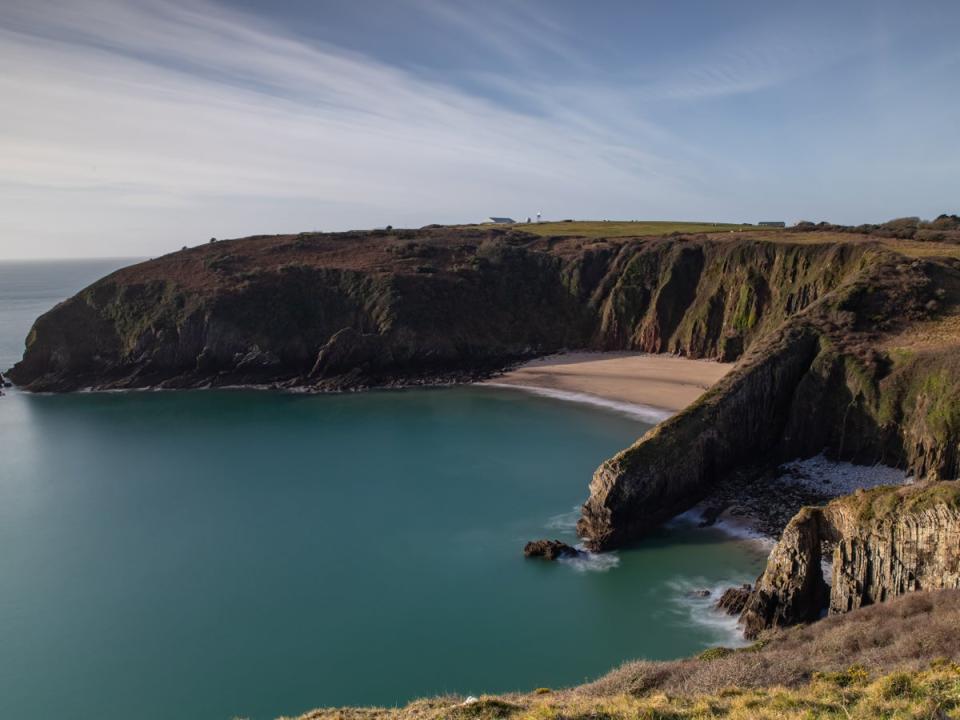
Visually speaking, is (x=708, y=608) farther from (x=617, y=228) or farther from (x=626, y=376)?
(x=617, y=228)

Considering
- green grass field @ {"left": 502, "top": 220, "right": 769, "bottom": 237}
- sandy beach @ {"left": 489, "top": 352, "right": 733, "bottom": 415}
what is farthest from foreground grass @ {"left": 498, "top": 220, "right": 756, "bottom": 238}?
sandy beach @ {"left": 489, "top": 352, "right": 733, "bottom": 415}

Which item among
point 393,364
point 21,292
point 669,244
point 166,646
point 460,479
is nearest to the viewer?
point 166,646

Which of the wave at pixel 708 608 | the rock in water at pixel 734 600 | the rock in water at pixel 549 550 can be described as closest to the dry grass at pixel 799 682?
the wave at pixel 708 608

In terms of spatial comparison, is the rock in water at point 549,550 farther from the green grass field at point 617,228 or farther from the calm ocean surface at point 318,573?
the green grass field at point 617,228

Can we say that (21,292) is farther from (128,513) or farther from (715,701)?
(715,701)

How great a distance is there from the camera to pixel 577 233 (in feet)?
Result: 318

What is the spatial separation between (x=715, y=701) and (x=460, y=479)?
29196mm

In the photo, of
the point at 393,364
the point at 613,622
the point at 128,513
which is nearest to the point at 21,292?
the point at 393,364

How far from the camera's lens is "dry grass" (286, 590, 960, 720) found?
14055 millimetres

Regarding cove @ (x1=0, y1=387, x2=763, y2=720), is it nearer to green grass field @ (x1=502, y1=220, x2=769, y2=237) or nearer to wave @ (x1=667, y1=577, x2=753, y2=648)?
wave @ (x1=667, y1=577, x2=753, y2=648)

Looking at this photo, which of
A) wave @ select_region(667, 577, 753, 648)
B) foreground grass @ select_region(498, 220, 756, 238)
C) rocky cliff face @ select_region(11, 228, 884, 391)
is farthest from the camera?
foreground grass @ select_region(498, 220, 756, 238)

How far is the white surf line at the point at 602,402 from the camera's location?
53.2m

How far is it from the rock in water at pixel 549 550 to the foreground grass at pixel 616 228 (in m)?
64.5

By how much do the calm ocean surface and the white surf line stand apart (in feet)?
6.26
